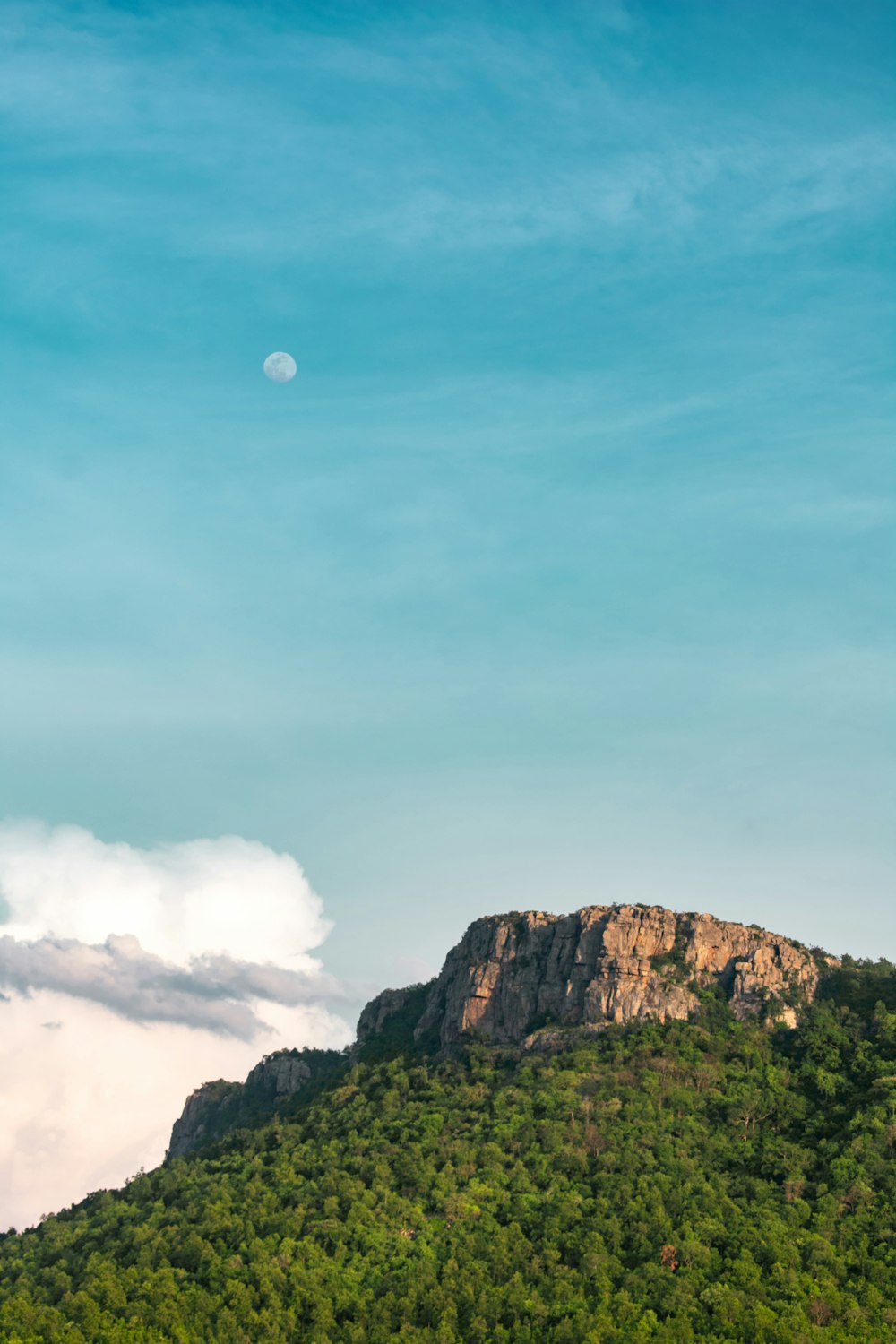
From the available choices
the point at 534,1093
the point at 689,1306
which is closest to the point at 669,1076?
the point at 534,1093

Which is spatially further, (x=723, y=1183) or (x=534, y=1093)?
(x=534, y=1093)

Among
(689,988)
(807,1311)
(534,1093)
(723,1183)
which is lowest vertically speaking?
(807,1311)

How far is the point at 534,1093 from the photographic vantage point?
13000 centimetres

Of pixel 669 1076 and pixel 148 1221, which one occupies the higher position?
pixel 669 1076

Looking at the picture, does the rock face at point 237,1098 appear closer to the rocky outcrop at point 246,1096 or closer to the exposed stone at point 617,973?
the rocky outcrop at point 246,1096

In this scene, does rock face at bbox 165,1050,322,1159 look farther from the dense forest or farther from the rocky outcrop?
the dense forest

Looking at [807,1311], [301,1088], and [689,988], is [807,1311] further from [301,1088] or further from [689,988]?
[301,1088]

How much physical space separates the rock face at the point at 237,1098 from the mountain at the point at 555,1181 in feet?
30.2

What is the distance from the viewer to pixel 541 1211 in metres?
110

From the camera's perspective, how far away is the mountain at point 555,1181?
318 feet

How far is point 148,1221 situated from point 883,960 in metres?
90.9

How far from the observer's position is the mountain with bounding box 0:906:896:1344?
9681 centimetres

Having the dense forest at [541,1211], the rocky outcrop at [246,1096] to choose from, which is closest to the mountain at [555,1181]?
the dense forest at [541,1211]

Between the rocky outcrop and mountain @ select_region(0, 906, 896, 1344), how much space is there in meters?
8.57
